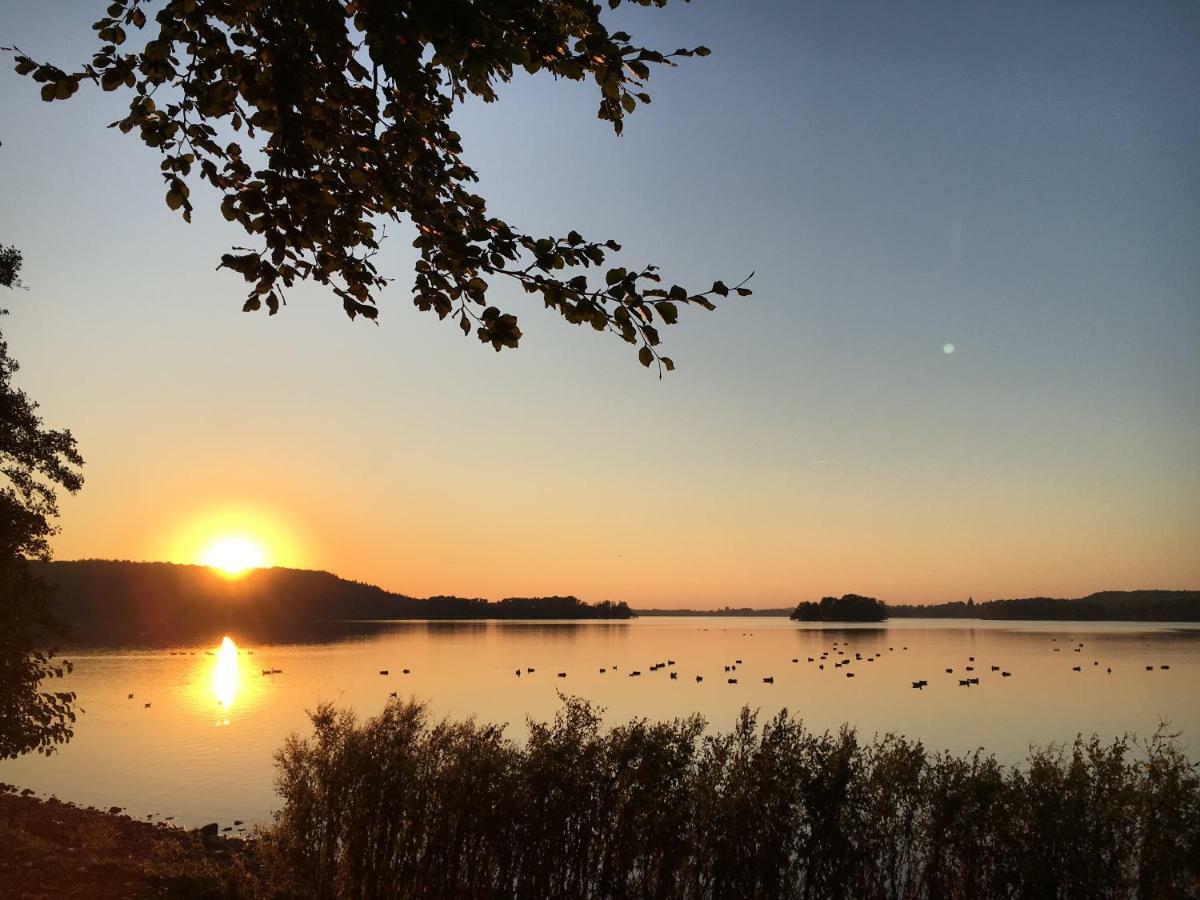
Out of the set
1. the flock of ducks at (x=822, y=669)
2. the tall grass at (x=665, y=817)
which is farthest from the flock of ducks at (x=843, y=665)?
the tall grass at (x=665, y=817)

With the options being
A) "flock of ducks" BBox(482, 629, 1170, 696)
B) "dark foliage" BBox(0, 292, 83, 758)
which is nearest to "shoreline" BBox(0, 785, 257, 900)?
"dark foliage" BBox(0, 292, 83, 758)

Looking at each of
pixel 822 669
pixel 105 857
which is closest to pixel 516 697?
pixel 822 669

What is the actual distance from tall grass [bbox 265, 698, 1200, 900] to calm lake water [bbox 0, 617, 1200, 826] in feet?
29.0

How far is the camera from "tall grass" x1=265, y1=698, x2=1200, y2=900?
1196cm

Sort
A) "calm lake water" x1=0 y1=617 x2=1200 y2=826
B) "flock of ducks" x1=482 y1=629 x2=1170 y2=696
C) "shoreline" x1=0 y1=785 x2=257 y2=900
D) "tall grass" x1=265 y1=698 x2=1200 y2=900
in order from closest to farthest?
"tall grass" x1=265 y1=698 x2=1200 y2=900 → "shoreline" x1=0 y1=785 x2=257 y2=900 → "calm lake water" x1=0 y1=617 x2=1200 y2=826 → "flock of ducks" x1=482 y1=629 x2=1170 y2=696

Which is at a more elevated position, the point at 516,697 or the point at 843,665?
the point at 516,697

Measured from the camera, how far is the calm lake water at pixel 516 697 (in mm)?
34875

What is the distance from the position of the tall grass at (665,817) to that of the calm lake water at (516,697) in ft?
29.0

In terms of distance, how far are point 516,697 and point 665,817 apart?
4890 centimetres

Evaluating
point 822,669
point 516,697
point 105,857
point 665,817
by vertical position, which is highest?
point 665,817

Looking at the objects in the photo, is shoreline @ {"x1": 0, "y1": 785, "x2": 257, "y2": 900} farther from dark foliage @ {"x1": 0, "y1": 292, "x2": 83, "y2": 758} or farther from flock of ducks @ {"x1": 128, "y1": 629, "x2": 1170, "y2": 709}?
flock of ducks @ {"x1": 128, "y1": 629, "x2": 1170, "y2": 709}

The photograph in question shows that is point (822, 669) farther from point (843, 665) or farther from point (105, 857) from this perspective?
point (105, 857)

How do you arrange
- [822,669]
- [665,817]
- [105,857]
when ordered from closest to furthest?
[665,817], [105,857], [822,669]

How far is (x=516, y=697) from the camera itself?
58562mm
